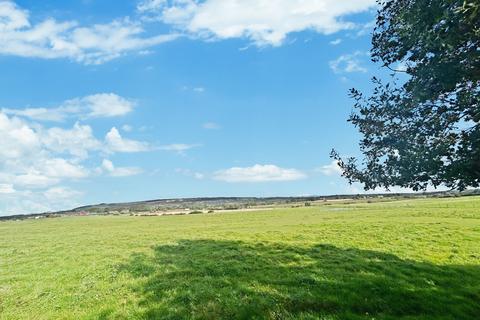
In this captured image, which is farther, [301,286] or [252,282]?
[252,282]

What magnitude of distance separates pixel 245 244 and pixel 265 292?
15861 millimetres

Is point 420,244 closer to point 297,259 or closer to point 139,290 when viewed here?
point 297,259

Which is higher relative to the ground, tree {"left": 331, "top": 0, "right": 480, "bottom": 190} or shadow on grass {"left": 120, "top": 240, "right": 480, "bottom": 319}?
tree {"left": 331, "top": 0, "right": 480, "bottom": 190}

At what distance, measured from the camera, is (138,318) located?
2128cm

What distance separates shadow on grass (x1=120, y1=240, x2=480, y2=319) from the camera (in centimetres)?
2130

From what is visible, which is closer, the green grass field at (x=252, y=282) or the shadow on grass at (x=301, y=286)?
the shadow on grass at (x=301, y=286)

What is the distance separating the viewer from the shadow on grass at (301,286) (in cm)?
2130

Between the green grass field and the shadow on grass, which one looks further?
the green grass field

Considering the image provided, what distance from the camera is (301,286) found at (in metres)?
24.4

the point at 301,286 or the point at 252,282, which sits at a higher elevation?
the point at 252,282

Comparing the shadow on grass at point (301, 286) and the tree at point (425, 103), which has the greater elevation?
the tree at point (425, 103)

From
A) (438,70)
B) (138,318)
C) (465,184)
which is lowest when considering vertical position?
(138,318)

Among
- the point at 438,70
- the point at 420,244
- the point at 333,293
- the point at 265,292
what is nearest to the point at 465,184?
the point at 438,70

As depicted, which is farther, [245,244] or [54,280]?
[245,244]
